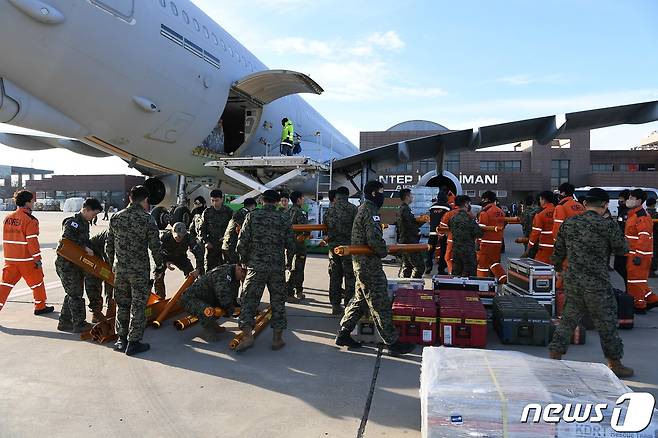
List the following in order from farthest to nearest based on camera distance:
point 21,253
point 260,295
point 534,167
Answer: point 534,167 → point 21,253 → point 260,295

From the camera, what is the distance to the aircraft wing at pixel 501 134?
465 inches

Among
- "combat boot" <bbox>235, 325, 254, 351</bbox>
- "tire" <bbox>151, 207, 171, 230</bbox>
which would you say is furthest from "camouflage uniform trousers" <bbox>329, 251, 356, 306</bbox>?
"tire" <bbox>151, 207, 171, 230</bbox>

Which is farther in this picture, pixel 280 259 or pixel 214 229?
pixel 214 229

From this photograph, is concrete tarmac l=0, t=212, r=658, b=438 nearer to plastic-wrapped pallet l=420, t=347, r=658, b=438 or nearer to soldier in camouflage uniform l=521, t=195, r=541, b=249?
plastic-wrapped pallet l=420, t=347, r=658, b=438

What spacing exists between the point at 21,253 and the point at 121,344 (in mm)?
2455

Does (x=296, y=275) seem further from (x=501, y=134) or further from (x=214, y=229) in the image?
(x=501, y=134)

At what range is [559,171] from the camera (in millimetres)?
49094

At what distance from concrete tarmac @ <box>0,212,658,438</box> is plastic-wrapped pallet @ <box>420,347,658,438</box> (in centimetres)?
63

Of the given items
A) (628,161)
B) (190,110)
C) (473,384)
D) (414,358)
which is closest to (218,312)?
(414,358)

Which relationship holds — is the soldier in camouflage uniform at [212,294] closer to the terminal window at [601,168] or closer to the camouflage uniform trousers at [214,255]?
the camouflage uniform trousers at [214,255]

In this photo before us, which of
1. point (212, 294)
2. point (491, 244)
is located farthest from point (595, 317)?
point (212, 294)

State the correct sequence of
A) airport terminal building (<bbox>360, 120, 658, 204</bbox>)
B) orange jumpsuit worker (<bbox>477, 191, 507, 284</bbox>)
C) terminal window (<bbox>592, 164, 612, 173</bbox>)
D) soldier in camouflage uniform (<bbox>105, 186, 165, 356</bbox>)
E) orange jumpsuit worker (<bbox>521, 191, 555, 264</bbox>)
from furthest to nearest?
terminal window (<bbox>592, 164, 612, 173</bbox>), airport terminal building (<bbox>360, 120, 658, 204</bbox>), orange jumpsuit worker (<bbox>477, 191, 507, 284</bbox>), orange jumpsuit worker (<bbox>521, 191, 555, 264</bbox>), soldier in camouflage uniform (<bbox>105, 186, 165, 356</bbox>)

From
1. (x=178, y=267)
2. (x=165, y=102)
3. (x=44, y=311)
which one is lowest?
(x=44, y=311)

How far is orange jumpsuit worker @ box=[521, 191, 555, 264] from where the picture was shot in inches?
297
